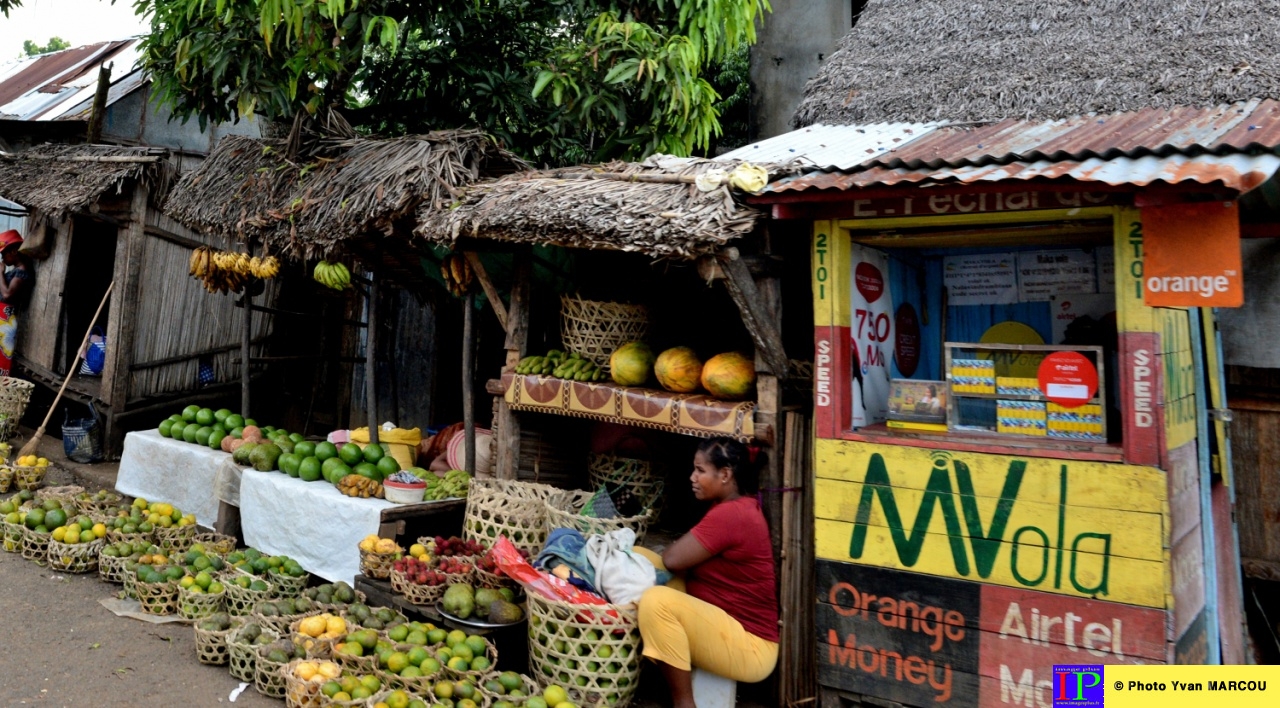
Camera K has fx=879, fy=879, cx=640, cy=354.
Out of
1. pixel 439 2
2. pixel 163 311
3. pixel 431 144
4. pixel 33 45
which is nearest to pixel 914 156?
pixel 431 144

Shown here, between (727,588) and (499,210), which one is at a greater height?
(499,210)

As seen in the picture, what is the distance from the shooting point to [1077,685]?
12.6 ft

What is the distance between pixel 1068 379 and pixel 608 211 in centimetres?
242

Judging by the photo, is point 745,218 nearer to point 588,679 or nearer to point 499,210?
point 499,210

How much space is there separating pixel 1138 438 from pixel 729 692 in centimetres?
225

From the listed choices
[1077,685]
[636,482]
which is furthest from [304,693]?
[1077,685]

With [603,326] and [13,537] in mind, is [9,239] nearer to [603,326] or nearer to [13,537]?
[13,537]

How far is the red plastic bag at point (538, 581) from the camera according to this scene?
14.6 feet

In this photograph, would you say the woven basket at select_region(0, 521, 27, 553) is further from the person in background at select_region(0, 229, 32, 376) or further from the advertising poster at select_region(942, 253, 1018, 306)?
the advertising poster at select_region(942, 253, 1018, 306)

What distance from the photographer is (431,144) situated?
6.24m

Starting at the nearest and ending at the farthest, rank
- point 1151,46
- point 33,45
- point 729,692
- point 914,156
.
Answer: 1. point 914,156
2. point 729,692
3. point 1151,46
4. point 33,45

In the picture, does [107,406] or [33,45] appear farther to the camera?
[33,45]

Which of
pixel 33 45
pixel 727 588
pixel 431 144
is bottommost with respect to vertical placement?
pixel 727 588

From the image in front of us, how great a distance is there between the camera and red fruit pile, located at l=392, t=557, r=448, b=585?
5.05m
